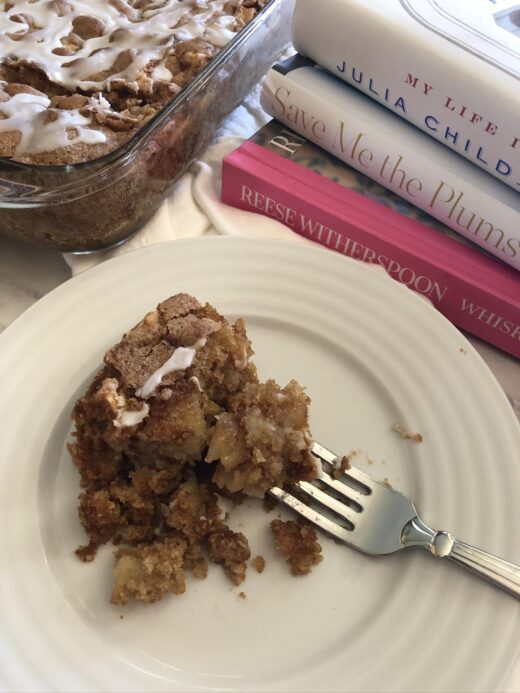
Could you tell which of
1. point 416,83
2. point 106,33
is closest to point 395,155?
point 416,83

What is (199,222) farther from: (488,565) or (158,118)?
(488,565)

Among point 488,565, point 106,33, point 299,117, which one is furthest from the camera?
point 106,33

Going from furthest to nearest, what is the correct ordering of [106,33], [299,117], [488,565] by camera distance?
[106,33]
[299,117]
[488,565]

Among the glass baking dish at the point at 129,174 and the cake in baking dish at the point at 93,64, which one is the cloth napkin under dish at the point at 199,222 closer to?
the glass baking dish at the point at 129,174

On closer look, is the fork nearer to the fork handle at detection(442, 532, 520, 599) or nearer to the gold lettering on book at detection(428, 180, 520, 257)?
the fork handle at detection(442, 532, 520, 599)

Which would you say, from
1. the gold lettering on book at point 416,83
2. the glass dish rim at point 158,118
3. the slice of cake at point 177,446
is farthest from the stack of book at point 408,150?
the slice of cake at point 177,446

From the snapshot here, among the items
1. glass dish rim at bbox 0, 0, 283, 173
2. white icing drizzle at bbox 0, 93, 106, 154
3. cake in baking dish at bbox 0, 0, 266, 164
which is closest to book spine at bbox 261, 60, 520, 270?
glass dish rim at bbox 0, 0, 283, 173

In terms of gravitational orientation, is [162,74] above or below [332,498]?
above
